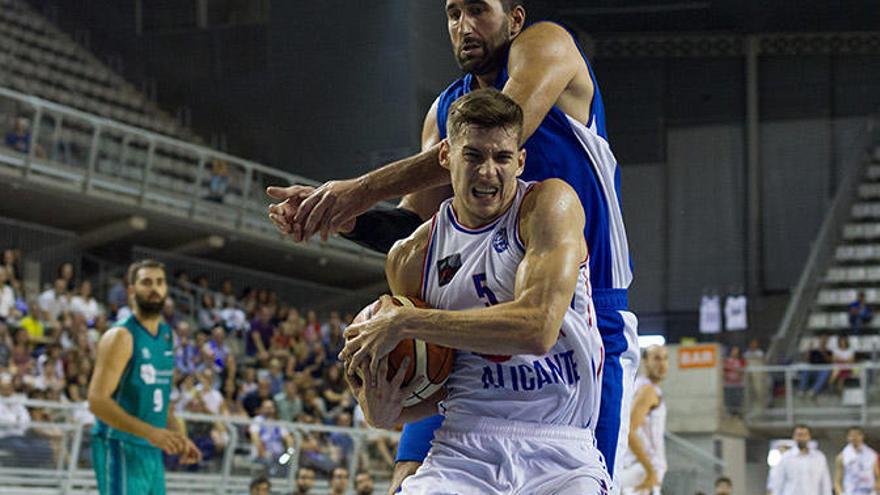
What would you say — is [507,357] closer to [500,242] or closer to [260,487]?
[500,242]

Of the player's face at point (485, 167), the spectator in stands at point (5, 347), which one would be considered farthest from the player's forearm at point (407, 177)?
the spectator in stands at point (5, 347)

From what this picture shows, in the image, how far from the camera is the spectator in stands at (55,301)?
48.6 ft

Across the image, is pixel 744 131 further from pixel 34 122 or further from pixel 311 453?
pixel 311 453

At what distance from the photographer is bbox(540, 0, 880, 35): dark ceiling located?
23203mm

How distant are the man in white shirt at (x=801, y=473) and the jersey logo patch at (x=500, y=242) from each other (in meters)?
10.9

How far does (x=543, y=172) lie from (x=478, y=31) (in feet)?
1.27

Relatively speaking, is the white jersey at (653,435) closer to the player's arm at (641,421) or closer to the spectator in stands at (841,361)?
the player's arm at (641,421)

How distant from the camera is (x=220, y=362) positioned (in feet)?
51.1

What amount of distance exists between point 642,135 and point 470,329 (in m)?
21.7

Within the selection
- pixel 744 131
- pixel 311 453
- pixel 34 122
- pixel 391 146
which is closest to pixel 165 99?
pixel 34 122

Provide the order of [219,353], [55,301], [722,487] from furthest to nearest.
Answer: [219,353] < [55,301] < [722,487]

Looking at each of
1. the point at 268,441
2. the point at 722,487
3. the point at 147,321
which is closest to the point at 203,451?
the point at 268,441

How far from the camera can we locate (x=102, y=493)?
6.77 meters

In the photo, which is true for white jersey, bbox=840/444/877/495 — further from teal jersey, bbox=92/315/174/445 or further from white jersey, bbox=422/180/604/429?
white jersey, bbox=422/180/604/429
